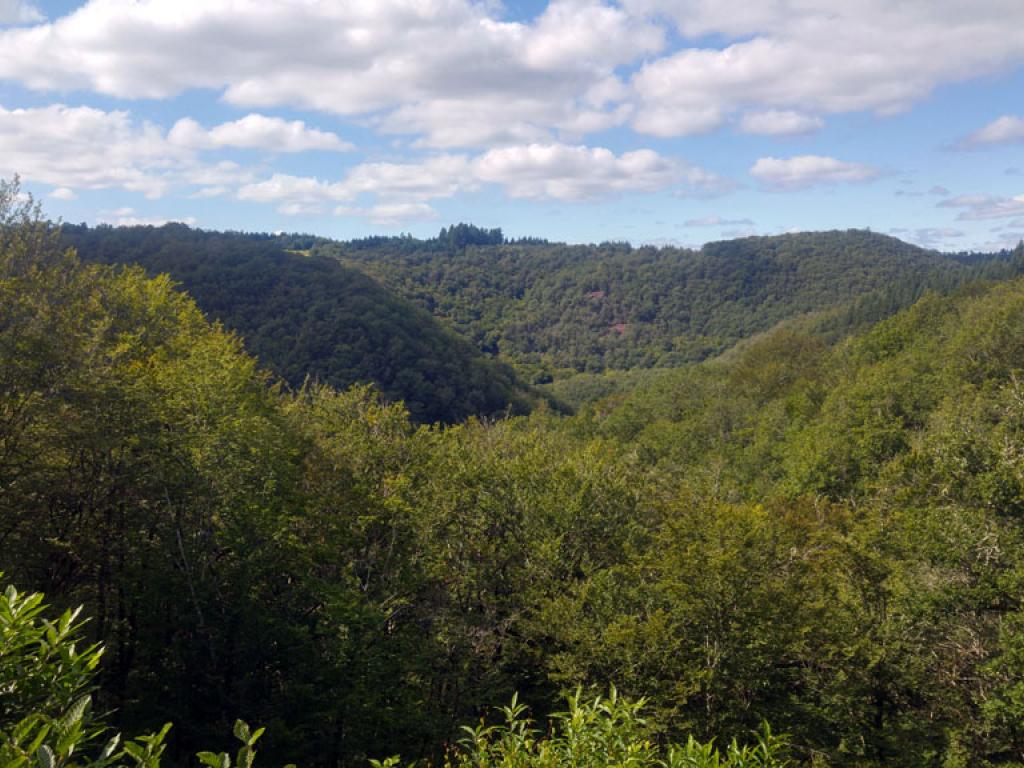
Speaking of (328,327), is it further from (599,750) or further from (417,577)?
(599,750)

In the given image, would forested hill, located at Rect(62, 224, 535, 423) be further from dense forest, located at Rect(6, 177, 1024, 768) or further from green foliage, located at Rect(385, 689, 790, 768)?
green foliage, located at Rect(385, 689, 790, 768)

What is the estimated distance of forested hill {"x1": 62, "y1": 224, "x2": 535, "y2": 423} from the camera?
313 feet

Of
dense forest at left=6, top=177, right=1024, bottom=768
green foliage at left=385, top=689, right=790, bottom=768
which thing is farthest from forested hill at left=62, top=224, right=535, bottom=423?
green foliage at left=385, top=689, right=790, bottom=768

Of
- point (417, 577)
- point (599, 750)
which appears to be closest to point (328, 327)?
point (417, 577)

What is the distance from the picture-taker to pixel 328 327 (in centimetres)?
10288

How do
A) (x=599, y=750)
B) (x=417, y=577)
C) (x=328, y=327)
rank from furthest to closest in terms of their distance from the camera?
(x=328, y=327), (x=417, y=577), (x=599, y=750)

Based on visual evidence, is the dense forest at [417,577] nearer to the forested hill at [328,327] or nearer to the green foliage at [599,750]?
the green foliage at [599,750]

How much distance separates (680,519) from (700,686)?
5.12 m

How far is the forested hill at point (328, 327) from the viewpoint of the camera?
95250mm

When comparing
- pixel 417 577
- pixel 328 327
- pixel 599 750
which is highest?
pixel 328 327

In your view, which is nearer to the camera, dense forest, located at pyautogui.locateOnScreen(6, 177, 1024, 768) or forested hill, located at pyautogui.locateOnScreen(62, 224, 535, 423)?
dense forest, located at pyautogui.locateOnScreen(6, 177, 1024, 768)

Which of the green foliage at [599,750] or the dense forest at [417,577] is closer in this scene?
the green foliage at [599,750]

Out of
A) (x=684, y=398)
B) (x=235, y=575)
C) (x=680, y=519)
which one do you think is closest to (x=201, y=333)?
(x=235, y=575)

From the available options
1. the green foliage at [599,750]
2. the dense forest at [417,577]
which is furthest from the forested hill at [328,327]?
the green foliage at [599,750]
